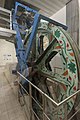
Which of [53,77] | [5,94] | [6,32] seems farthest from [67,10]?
[5,94]

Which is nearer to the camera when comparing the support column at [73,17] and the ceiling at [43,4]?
the support column at [73,17]

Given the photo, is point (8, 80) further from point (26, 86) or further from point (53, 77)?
point (53, 77)

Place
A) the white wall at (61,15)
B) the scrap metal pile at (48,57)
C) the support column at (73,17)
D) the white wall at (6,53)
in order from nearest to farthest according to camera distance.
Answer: the scrap metal pile at (48,57), the support column at (73,17), the white wall at (61,15), the white wall at (6,53)

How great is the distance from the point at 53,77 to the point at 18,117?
3.08 ft

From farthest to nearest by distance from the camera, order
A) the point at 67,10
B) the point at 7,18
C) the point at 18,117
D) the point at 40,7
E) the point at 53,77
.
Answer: the point at 7,18 < the point at 40,7 < the point at 67,10 < the point at 53,77 < the point at 18,117

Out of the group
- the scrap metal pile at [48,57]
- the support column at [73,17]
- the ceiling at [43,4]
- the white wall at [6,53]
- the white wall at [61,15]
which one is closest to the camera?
the scrap metal pile at [48,57]

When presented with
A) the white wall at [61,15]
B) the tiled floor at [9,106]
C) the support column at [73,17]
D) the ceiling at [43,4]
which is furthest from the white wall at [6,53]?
the support column at [73,17]

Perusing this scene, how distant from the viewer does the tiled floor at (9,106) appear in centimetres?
165

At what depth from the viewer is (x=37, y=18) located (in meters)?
1.74

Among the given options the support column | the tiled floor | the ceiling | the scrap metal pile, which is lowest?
the tiled floor

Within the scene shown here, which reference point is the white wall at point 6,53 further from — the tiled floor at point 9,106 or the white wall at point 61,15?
the white wall at point 61,15

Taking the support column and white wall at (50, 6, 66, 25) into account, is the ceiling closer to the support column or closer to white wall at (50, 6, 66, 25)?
white wall at (50, 6, 66, 25)

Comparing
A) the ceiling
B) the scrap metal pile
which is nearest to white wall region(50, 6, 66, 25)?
the ceiling

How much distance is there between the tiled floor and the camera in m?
1.65
